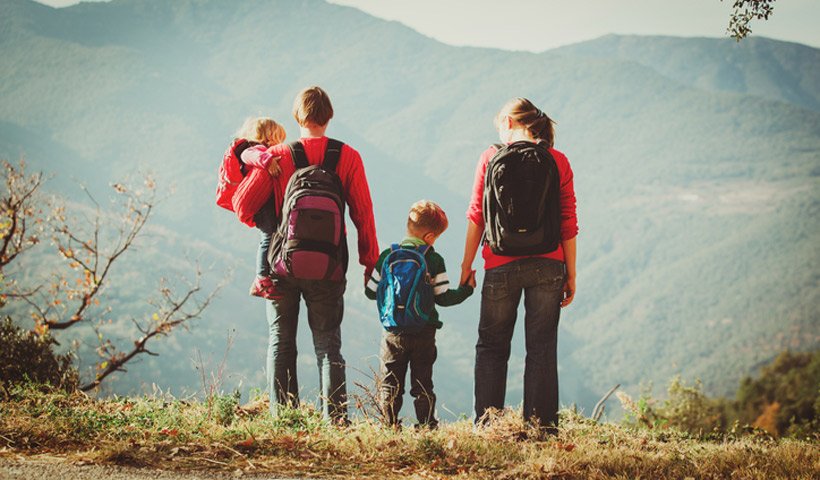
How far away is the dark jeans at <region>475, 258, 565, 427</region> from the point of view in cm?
404

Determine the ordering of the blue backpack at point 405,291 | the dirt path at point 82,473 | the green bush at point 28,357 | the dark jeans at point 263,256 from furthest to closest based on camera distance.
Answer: the green bush at point 28,357 < the dark jeans at point 263,256 < the blue backpack at point 405,291 < the dirt path at point 82,473

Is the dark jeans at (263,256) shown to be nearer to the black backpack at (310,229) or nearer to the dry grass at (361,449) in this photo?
the black backpack at (310,229)

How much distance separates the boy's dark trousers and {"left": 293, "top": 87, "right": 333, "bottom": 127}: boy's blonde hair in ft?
4.37

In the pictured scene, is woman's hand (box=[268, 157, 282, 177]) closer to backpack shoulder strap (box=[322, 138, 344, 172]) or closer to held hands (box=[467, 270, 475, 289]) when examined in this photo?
backpack shoulder strap (box=[322, 138, 344, 172])

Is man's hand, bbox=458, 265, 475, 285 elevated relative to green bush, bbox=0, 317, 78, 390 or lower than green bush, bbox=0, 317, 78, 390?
elevated

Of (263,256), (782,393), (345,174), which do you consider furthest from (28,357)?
(782,393)

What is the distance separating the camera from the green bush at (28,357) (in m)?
6.44

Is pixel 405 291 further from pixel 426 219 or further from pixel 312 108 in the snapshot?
pixel 312 108

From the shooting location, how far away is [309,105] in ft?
13.9

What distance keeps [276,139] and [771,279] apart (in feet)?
565

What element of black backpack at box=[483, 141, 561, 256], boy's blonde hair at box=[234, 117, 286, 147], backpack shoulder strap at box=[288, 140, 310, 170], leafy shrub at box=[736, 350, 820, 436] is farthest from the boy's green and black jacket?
leafy shrub at box=[736, 350, 820, 436]

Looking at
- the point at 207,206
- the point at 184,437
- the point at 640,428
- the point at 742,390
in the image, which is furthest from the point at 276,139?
the point at 207,206

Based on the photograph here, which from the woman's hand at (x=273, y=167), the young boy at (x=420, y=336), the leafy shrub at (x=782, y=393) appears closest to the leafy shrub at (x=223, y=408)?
the young boy at (x=420, y=336)

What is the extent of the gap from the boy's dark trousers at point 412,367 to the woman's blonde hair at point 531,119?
4.27 feet
